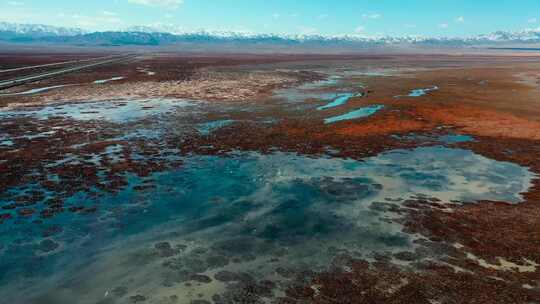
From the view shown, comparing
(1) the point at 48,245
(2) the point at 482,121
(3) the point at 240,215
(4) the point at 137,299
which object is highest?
(2) the point at 482,121

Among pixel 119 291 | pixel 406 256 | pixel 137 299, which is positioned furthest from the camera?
pixel 406 256

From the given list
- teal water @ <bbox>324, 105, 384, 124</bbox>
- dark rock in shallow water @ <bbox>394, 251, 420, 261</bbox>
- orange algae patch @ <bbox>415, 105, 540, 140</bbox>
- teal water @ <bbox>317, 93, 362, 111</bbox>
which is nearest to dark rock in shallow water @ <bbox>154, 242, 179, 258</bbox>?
dark rock in shallow water @ <bbox>394, 251, 420, 261</bbox>

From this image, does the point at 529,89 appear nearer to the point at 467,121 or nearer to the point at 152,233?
the point at 467,121

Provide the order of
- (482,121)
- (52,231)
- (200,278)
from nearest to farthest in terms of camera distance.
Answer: (200,278) → (52,231) → (482,121)

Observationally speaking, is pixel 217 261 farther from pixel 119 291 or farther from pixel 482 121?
pixel 482 121

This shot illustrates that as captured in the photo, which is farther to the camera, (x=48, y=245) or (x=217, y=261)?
(x=48, y=245)

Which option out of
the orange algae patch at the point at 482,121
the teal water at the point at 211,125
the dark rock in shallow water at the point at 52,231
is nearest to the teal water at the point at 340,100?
the orange algae patch at the point at 482,121

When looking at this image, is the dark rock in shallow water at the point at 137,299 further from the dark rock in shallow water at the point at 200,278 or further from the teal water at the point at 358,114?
the teal water at the point at 358,114

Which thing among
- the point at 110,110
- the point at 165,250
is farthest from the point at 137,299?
the point at 110,110

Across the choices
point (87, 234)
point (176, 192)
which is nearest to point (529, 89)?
point (176, 192)

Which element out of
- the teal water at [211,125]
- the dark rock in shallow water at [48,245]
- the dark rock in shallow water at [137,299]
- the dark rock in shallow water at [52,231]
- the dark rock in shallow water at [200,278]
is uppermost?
the teal water at [211,125]

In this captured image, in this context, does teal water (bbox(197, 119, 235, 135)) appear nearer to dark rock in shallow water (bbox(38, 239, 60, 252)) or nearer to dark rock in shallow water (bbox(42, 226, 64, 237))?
dark rock in shallow water (bbox(42, 226, 64, 237))
